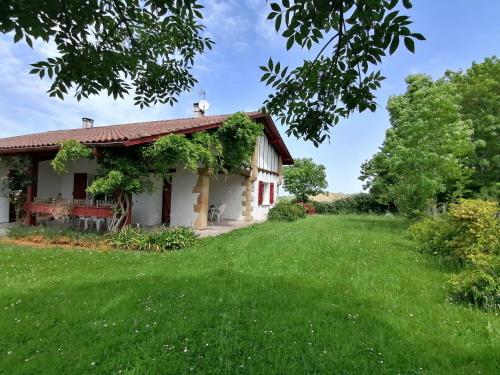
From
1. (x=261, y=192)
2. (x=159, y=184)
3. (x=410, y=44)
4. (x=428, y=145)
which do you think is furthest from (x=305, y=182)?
(x=410, y=44)

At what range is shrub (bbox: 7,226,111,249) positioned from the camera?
8945 mm

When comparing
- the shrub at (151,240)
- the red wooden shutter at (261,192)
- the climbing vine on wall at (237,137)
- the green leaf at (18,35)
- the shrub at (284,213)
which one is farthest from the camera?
the red wooden shutter at (261,192)

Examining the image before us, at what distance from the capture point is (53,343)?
3.32m

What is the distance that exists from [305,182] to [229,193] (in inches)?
465

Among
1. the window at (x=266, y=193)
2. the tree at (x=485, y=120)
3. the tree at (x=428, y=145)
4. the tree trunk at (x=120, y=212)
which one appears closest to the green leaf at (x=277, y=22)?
the tree trunk at (x=120, y=212)

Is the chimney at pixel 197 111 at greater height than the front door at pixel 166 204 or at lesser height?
greater

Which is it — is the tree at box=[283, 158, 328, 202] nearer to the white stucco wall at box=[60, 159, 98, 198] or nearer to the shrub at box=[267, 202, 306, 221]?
the shrub at box=[267, 202, 306, 221]

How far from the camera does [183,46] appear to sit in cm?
366

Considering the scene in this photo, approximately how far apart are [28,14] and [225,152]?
34.9ft

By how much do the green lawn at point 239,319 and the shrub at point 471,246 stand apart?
13.5 inches

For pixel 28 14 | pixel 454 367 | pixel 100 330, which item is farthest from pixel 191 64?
pixel 454 367

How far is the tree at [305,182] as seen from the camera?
27.4 meters

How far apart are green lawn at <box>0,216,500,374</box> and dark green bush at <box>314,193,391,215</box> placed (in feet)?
62.3

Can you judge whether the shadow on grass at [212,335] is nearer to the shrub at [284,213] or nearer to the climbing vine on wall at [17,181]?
the climbing vine on wall at [17,181]
